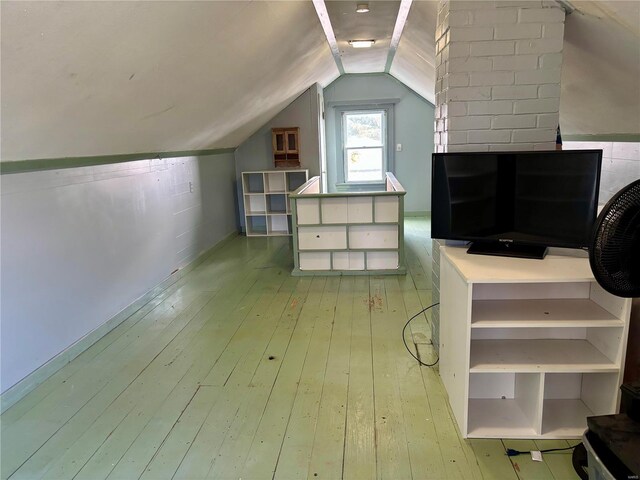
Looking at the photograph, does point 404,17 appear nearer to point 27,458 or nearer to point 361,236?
point 361,236

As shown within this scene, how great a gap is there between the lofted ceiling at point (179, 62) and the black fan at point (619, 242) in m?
0.91

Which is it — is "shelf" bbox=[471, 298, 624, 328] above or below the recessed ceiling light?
below

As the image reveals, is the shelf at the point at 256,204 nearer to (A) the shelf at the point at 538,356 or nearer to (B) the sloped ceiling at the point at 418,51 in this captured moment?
(B) the sloped ceiling at the point at 418,51

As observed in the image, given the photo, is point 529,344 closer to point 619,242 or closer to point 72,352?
point 619,242

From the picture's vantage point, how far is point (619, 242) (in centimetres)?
142

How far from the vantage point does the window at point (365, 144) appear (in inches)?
298

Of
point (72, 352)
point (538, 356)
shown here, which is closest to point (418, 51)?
point (538, 356)

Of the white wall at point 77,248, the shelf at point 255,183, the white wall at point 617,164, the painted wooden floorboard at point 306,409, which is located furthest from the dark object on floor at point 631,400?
the shelf at point 255,183

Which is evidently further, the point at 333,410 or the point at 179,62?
the point at 179,62

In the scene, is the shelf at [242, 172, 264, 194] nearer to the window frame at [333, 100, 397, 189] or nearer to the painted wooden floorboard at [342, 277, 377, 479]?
the window frame at [333, 100, 397, 189]

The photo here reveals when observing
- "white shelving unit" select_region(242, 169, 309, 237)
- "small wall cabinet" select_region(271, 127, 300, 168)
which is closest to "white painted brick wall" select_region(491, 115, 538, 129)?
"white shelving unit" select_region(242, 169, 309, 237)

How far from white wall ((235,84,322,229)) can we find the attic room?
239 centimetres

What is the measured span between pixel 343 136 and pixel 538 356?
6139 mm

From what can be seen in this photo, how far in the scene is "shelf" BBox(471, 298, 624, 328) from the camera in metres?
1.82
